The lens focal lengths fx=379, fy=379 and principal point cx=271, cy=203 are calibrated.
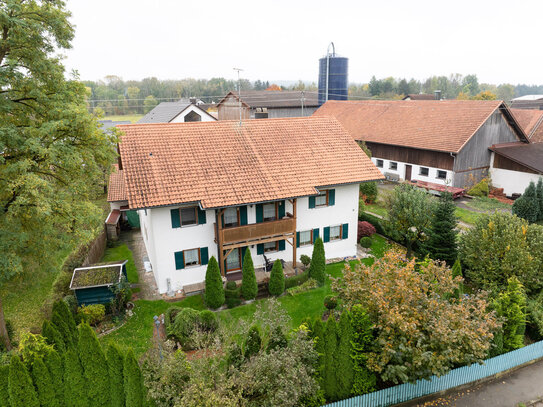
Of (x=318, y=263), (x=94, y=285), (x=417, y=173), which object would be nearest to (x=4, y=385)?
(x=94, y=285)

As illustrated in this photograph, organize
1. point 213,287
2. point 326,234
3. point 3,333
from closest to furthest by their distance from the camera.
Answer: point 3,333, point 213,287, point 326,234

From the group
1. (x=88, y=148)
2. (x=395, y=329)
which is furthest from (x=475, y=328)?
(x=88, y=148)

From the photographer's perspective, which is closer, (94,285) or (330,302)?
(94,285)

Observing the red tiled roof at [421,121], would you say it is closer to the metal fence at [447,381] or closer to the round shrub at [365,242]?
the round shrub at [365,242]

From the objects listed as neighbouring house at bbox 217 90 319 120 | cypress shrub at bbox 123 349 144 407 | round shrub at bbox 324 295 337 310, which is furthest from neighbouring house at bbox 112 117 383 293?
neighbouring house at bbox 217 90 319 120

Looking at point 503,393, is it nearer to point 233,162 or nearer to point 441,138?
point 233,162

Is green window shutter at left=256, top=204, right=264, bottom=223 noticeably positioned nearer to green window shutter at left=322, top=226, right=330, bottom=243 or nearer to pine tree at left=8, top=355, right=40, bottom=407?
green window shutter at left=322, top=226, right=330, bottom=243
